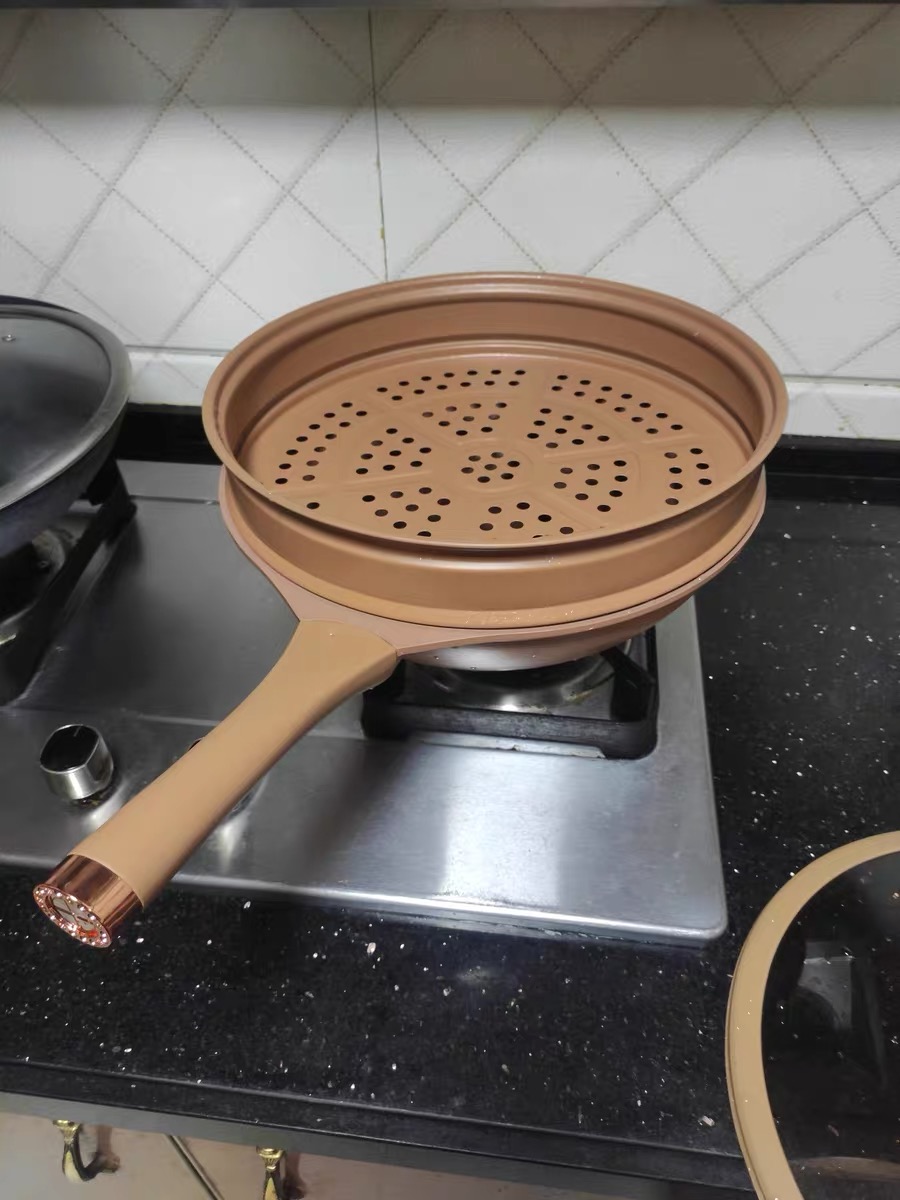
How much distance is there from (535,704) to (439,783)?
8cm

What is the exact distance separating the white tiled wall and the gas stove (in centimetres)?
28

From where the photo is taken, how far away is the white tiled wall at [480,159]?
0.59 m

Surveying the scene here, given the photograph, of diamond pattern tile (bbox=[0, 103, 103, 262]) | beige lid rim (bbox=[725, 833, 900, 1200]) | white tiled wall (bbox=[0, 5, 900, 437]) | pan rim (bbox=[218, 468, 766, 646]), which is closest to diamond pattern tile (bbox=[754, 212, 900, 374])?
white tiled wall (bbox=[0, 5, 900, 437])

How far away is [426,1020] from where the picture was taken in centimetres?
46

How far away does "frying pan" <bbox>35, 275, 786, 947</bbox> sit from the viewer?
368 millimetres

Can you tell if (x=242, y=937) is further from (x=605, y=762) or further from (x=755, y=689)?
(x=755, y=689)

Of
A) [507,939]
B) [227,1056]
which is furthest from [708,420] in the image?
[227,1056]

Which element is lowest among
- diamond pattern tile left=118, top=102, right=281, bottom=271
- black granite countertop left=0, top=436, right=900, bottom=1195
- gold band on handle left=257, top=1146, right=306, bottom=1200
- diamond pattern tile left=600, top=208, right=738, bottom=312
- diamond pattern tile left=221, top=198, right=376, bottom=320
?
gold band on handle left=257, top=1146, right=306, bottom=1200

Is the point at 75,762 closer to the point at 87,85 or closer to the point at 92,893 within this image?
the point at 92,893

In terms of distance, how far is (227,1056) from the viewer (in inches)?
17.6

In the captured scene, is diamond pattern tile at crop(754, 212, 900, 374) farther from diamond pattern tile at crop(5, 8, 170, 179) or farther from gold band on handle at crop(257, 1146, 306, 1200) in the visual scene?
gold band on handle at crop(257, 1146, 306, 1200)

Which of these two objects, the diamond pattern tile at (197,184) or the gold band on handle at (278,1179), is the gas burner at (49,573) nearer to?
the diamond pattern tile at (197,184)

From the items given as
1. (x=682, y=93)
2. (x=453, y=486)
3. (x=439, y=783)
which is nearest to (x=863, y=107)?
(x=682, y=93)

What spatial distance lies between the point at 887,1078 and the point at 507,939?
0.20 metres
